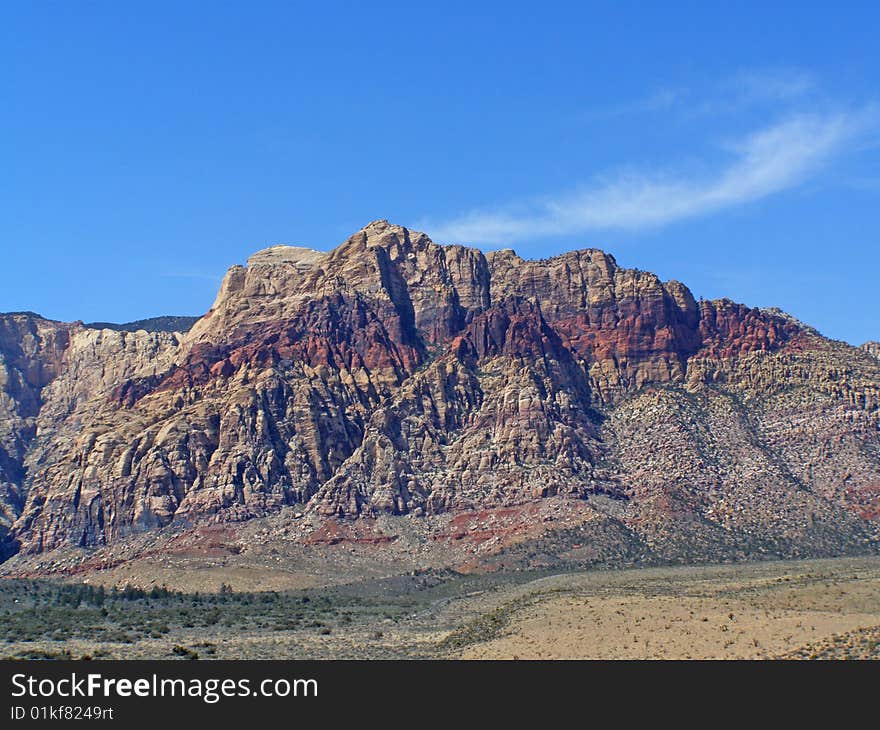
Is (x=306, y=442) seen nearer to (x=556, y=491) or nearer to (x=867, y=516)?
(x=556, y=491)

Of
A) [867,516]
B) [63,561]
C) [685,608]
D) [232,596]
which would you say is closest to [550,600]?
[685,608]

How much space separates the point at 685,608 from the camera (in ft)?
308

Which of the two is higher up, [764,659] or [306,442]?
[306,442]

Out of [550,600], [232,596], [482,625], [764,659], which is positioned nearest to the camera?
[764,659]

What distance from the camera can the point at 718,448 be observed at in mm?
196000

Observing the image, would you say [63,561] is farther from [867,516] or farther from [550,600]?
[867,516]

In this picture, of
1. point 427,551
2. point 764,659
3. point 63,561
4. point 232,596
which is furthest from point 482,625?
point 63,561

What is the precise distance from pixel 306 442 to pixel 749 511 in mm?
71170

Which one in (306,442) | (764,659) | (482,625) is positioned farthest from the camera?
(306,442)
